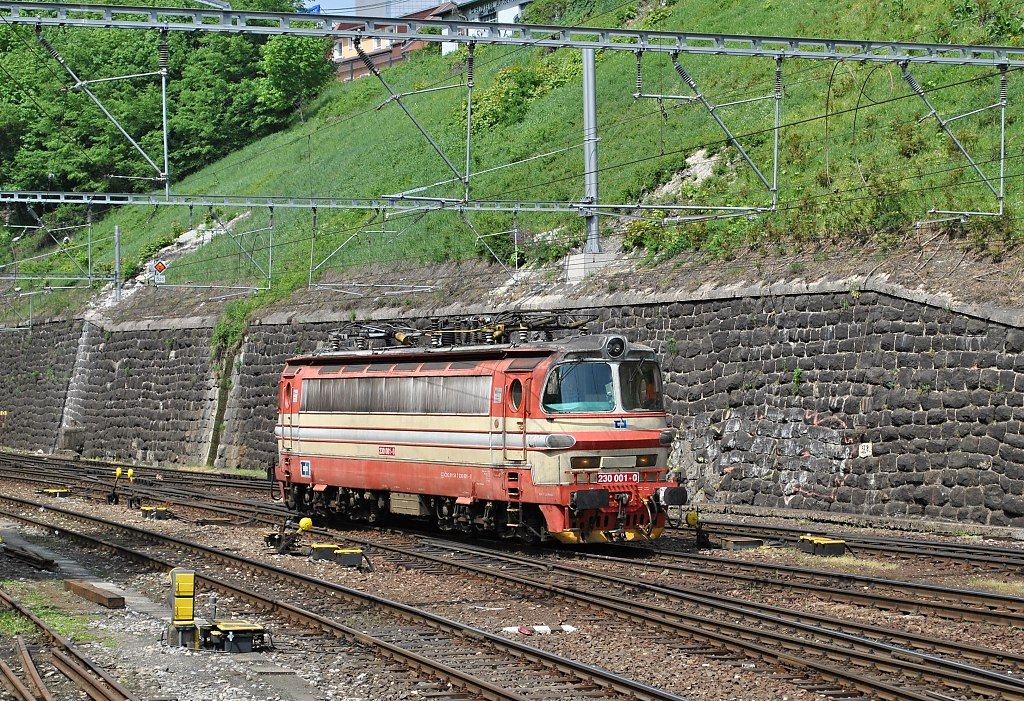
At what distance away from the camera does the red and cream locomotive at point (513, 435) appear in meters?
18.9

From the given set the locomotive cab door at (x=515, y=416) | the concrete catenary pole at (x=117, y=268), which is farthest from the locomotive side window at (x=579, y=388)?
the concrete catenary pole at (x=117, y=268)

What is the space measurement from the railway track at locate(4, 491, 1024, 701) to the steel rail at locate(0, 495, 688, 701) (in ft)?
4.84

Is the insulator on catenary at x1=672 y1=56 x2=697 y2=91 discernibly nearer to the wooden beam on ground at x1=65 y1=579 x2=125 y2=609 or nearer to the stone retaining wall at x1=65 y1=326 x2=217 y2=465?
the wooden beam on ground at x1=65 y1=579 x2=125 y2=609

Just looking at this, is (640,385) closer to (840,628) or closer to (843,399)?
(843,399)

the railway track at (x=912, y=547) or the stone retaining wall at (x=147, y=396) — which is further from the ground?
the stone retaining wall at (x=147, y=396)

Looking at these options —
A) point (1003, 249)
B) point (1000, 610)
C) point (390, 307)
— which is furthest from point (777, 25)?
point (1000, 610)

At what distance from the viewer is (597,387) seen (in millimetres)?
19188

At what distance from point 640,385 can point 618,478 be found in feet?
4.69

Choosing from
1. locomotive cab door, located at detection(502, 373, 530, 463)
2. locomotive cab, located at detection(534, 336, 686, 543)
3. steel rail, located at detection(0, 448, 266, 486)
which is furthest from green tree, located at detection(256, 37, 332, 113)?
locomotive cab, located at detection(534, 336, 686, 543)

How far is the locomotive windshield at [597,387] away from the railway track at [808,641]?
2.75m

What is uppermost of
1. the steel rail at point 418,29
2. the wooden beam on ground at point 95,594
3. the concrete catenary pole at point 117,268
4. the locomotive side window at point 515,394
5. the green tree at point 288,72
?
the green tree at point 288,72

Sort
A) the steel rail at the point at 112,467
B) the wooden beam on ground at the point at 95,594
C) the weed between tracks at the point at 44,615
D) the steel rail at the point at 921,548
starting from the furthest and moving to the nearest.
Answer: the steel rail at the point at 112,467, the steel rail at the point at 921,548, the wooden beam on ground at the point at 95,594, the weed between tracks at the point at 44,615

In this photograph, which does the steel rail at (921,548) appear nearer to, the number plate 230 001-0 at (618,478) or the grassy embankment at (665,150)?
the number plate 230 001-0 at (618,478)

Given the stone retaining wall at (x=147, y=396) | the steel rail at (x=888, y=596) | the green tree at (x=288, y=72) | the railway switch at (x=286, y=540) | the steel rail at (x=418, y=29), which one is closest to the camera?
the steel rail at (x=888, y=596)
